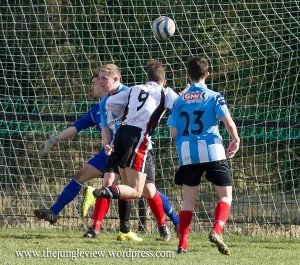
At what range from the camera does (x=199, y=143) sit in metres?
8.72

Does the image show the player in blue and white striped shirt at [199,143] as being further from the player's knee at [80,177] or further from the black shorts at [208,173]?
the player's knee at [80,177]

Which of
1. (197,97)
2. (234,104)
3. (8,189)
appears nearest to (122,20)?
(234,104)

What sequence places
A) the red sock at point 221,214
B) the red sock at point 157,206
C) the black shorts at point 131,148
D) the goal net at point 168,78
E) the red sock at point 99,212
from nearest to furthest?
the red sock at point 221,214 → the black shorts at point 131,148 → the red sock at point 157,206 → the red sock at point 99,212 → the goal net at point 168,78

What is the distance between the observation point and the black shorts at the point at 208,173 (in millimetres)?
8727

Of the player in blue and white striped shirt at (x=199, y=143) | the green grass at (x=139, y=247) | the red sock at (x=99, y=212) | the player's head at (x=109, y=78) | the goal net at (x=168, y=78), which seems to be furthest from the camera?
the goal net at (x=168, y=78)

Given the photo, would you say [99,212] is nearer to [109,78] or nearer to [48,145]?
[48,145]

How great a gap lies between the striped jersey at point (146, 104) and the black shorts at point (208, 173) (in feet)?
2.69

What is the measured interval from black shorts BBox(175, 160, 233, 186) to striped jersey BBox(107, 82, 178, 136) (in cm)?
82

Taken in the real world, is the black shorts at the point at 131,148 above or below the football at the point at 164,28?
below

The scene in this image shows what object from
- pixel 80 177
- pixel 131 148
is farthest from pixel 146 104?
pixel 80 177

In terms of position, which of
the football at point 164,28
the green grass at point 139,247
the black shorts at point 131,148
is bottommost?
the green grass at point 139,247

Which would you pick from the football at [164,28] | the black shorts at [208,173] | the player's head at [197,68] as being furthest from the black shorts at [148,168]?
the player's head at [197,68]

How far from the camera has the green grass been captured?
27.2ft

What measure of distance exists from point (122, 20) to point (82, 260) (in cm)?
431
